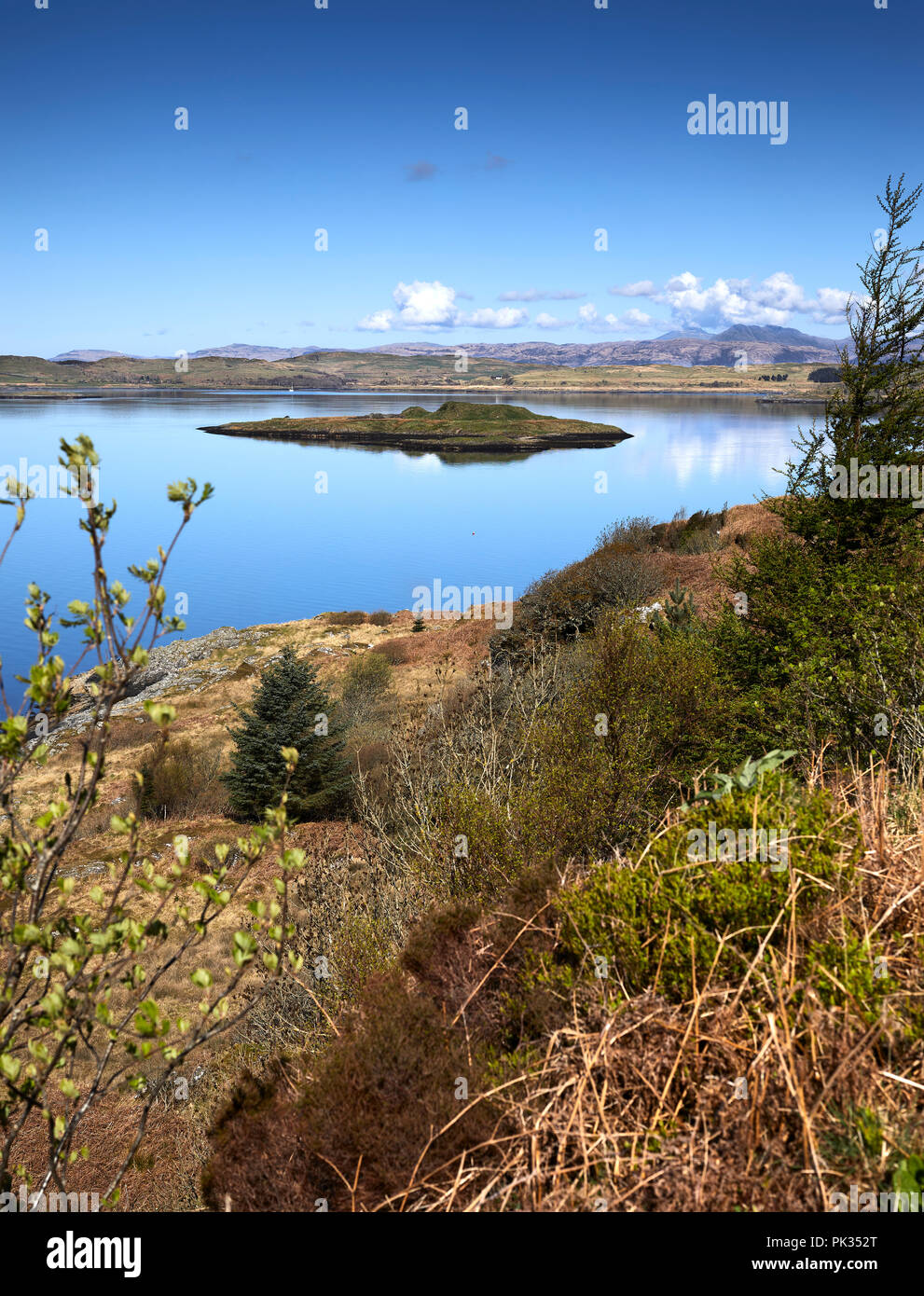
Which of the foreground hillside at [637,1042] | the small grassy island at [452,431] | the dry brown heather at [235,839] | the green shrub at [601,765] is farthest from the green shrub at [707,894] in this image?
the small grassy island at [452,431]

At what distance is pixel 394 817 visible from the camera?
13.0 m

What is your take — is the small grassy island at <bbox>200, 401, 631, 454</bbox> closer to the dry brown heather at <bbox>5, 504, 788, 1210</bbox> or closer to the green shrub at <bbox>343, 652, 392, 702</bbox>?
the dry brown heather at <bbox>5, 504, 788, 1210</bbox>

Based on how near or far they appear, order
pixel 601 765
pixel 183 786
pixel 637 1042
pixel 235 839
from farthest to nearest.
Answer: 1. pixel 183 786
2. pixel 601 765
3. pixel 235 839
4. pixel 637 1042

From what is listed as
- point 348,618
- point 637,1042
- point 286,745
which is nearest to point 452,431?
point 348,618

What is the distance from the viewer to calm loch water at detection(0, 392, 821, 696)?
46.7 metres

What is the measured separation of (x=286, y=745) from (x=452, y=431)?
107778 mm

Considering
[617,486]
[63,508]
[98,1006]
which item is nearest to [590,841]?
[98,1006]

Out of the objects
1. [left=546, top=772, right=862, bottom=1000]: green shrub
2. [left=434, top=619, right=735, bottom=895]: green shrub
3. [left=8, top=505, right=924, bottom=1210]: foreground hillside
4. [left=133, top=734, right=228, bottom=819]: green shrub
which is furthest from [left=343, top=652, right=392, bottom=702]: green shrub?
[left=546, top=772, right=862, bottom=1000]: green shrub

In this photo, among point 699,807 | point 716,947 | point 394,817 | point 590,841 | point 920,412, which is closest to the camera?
point 716,947

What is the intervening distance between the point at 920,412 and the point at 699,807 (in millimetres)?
14311

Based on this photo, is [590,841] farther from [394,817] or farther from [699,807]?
[394,817]

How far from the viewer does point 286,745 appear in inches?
684

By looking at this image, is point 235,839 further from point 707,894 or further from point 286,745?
point 286,745

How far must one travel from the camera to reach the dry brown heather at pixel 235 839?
6.51 m
